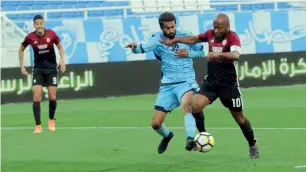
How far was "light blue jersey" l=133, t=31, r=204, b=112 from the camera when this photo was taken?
11.7m

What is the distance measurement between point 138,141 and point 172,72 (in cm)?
214

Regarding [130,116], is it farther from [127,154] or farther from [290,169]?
[290,169]

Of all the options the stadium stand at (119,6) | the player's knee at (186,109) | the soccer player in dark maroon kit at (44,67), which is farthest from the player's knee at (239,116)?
the stadium stand at (119,6)

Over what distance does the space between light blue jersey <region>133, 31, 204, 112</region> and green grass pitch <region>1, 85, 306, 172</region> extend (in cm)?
80

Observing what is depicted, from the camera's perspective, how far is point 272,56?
25.6 metres

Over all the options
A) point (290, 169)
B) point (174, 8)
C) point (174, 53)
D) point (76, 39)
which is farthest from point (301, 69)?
point (290, 169)

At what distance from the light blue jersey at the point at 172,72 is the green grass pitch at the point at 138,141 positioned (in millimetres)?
796

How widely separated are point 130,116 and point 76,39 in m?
6.55

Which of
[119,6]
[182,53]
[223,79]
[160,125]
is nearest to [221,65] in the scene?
[223,79]

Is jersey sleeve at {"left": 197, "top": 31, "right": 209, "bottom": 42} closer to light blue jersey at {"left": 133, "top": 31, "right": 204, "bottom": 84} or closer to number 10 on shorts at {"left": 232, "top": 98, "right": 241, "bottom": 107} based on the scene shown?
light blue jersey at {"left": 133, "top": 31, "right": 204, "bottom": 84}

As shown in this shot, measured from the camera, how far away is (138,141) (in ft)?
44.3

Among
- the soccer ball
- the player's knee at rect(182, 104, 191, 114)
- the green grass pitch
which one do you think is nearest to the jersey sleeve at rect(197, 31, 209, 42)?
the player's knee at rect(182, 104, 191, 114)

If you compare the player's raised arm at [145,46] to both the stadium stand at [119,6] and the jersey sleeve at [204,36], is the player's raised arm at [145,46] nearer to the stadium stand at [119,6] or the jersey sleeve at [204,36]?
the jersey sleeve at [204,36]

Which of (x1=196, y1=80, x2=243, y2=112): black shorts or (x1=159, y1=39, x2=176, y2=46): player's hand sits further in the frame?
(x1=159, y1=39, x2=176, y2=46): player's hand
